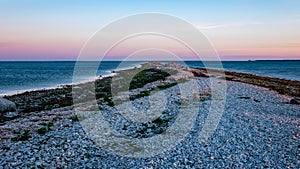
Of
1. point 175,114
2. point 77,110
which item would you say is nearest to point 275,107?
point 175,114

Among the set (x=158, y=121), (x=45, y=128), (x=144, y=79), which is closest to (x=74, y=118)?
(x=45, y=128)

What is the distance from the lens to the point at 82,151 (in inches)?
517

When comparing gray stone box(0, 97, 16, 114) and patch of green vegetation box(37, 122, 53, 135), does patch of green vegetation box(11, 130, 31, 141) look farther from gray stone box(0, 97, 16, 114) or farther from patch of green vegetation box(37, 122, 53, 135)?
gray stone box(0, 97, 16, 114)

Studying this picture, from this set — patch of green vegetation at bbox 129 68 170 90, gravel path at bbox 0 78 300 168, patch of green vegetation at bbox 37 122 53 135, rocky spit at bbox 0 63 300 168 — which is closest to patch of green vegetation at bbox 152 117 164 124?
rocky spit at bbox 0 63 300 168

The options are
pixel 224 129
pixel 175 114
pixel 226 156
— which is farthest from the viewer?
pixel 175 114

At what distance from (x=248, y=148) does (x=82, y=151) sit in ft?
24.8

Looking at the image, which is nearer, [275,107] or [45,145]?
[45,145]

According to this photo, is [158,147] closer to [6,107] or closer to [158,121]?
[158,121]

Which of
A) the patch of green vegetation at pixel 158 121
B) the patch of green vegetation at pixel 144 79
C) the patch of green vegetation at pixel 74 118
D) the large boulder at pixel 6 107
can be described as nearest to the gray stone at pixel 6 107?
the large boulder at pixel 6 107

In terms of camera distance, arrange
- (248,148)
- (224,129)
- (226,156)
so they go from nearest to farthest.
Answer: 1. (226,156)
2. (248,148)
3. (224,129)

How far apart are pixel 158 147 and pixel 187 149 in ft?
4.47

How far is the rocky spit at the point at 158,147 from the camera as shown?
11961 mm

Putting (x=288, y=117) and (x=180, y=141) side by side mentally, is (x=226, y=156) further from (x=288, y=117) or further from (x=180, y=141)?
(x=288, y=117)

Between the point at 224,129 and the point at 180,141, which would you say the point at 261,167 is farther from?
the point at 224,129
